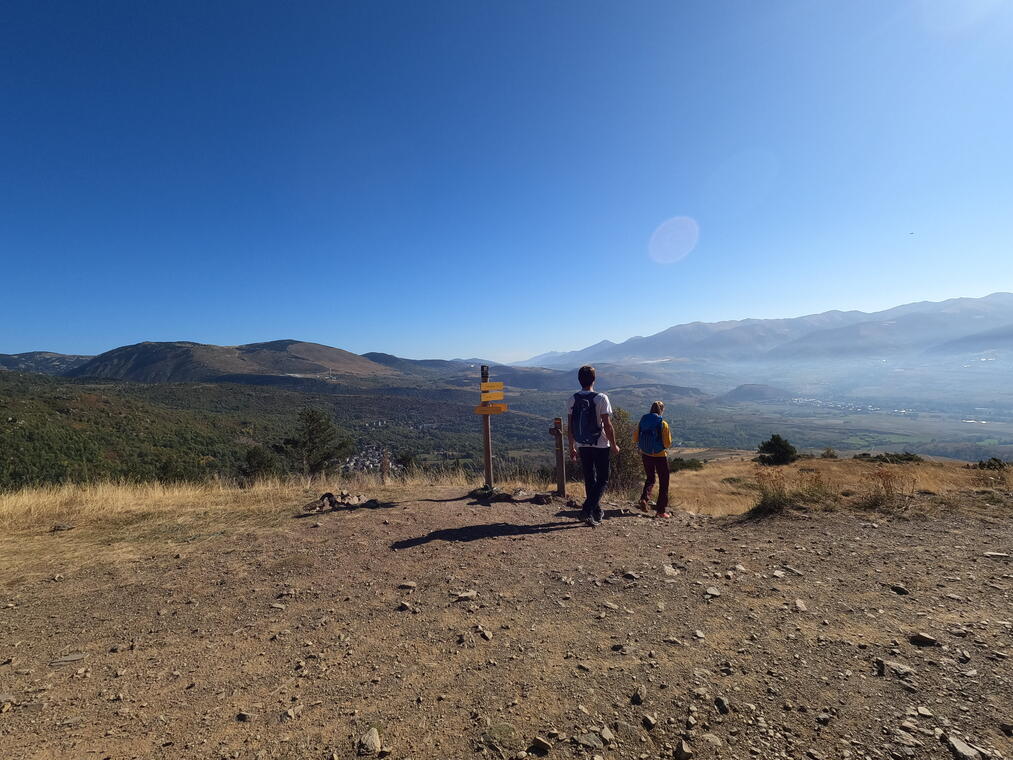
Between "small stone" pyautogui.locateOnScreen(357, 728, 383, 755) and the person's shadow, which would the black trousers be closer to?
the person's shadow

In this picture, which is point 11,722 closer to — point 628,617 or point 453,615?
point 453,615

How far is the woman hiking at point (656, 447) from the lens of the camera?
296 inches

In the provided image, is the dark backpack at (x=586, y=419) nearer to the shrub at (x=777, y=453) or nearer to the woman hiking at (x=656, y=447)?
the woman hiking at (x=656, y=447)

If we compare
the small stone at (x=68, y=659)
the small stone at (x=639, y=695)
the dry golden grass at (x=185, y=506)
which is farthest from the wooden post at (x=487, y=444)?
the small stone at (x=68, y=659)

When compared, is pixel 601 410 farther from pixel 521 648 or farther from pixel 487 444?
pixel 521 648

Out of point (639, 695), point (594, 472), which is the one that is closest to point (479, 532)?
point (594, 472)

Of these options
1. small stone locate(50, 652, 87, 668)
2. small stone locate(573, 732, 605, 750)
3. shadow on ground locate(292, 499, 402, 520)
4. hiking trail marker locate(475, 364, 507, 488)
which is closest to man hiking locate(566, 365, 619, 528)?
hiking trail marker locate(475, 364, 507, 488)

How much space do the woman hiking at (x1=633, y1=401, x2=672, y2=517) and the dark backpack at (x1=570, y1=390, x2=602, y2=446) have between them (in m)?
1.37

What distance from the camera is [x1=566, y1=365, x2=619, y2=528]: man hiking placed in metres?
6.48

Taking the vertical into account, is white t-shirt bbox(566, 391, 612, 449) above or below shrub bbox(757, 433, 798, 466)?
above

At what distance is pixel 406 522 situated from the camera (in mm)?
6727

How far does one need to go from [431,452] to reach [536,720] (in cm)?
9374

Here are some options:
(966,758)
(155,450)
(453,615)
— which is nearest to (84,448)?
(155,450)

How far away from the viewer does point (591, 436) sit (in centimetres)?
649
